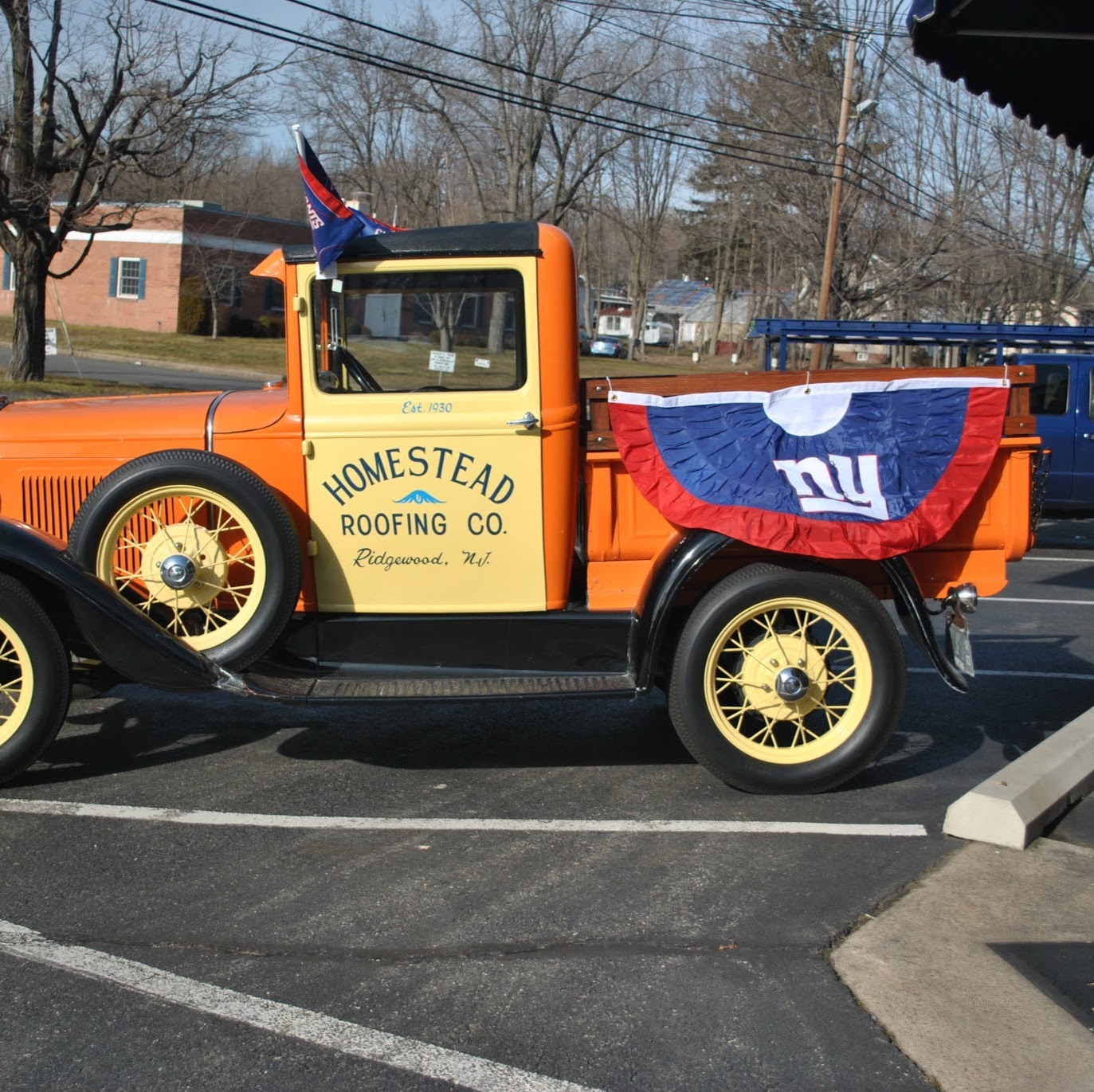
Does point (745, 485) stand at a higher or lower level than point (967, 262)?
lower

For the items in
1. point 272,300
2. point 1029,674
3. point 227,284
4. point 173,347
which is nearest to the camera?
A: point 1029,674

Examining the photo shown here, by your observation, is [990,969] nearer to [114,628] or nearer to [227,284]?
[114,628]

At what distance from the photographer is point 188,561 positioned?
491 centimetres

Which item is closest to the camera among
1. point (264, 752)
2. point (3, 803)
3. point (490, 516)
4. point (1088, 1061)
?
point (1088, 1061)

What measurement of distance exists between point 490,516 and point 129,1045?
254cm

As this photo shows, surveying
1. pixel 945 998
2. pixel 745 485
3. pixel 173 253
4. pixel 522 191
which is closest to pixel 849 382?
pixel 745 485

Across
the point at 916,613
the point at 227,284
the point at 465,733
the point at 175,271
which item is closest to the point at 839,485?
the point at 916,613

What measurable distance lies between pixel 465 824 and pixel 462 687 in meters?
0.54

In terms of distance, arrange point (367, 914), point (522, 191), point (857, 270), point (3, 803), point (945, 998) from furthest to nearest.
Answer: point (522, 191)
point (857, 270)
point (3, 803)
point (367, 914)
point (945, 998)

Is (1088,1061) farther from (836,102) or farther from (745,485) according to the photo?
(836,102)

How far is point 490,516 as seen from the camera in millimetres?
5055

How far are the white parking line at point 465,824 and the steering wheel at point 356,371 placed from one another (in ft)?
5.77

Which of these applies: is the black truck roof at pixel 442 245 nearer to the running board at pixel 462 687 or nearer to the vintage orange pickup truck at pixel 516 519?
the vintage orange pickup truck at pixel 516 519

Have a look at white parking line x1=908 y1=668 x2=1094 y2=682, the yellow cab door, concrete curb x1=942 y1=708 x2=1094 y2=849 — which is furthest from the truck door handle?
white parking line x1=908 y1=668 x2=1094 y2=682
